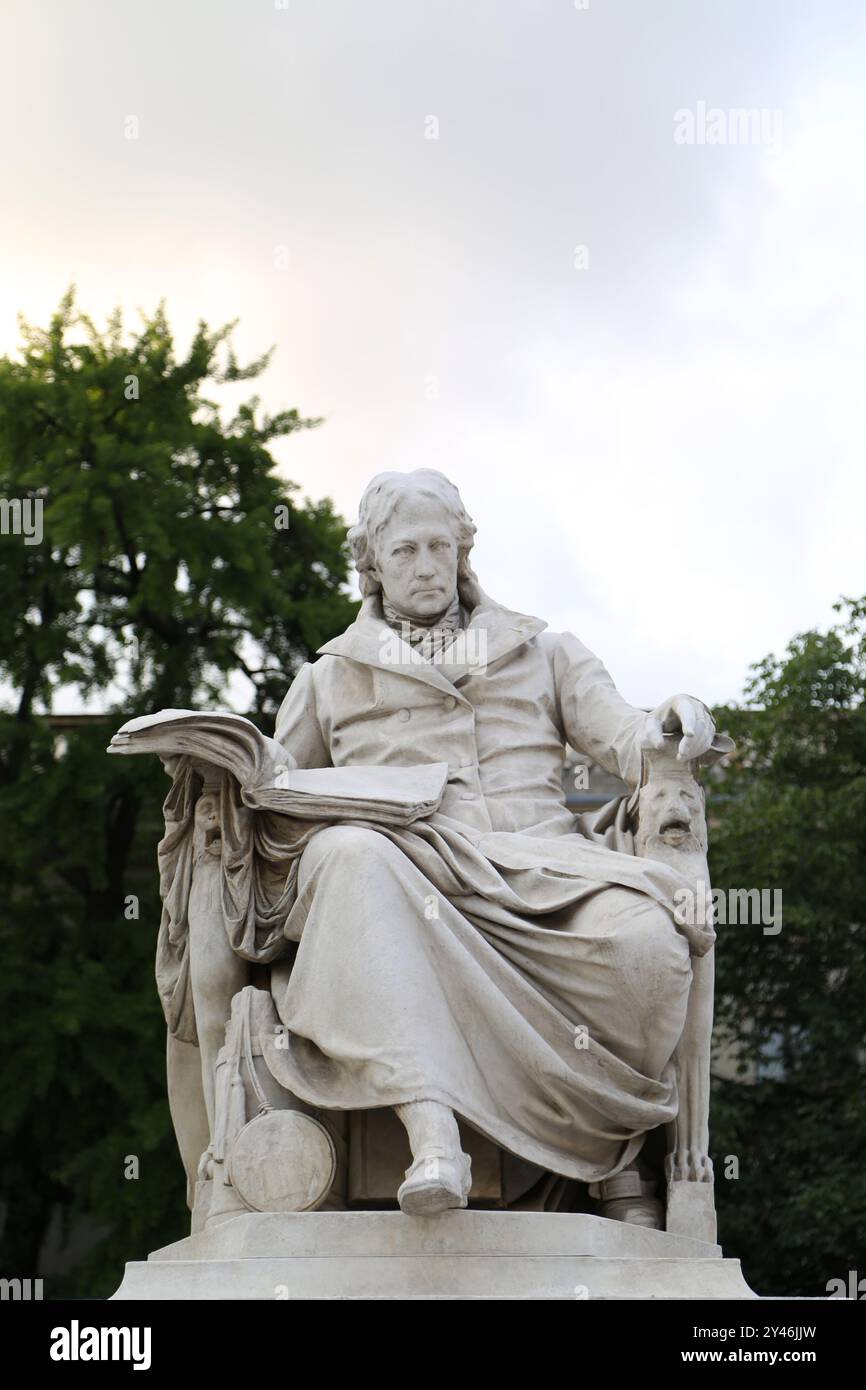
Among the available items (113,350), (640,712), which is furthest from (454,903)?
(113,350)

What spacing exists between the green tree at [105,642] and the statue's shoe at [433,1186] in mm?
8504

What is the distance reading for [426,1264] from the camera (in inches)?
200

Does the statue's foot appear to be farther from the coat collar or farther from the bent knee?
the coat collar

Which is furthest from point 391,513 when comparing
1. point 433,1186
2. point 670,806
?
point 433,1186

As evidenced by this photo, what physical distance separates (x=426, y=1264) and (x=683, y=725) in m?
1.59

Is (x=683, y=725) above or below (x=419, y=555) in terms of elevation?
below

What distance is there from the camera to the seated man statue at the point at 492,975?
5.34 meters

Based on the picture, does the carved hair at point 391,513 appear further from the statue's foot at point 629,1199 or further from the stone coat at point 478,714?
the statue's foot at point 629,1199

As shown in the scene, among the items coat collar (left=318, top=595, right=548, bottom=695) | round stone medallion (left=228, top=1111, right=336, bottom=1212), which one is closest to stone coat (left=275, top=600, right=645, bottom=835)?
coat collar (left=318, top=595, right=548, bottom=695)

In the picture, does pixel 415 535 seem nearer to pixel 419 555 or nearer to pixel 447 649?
pixel 419 555

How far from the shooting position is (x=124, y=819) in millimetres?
14836

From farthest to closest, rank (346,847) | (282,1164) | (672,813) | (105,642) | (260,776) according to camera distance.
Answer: (105,642) → (672,813) → (260,776) → (346,847) → (282,1164)

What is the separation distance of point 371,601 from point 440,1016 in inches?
67.5

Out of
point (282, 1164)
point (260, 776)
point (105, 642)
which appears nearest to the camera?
point (282, 1164)
